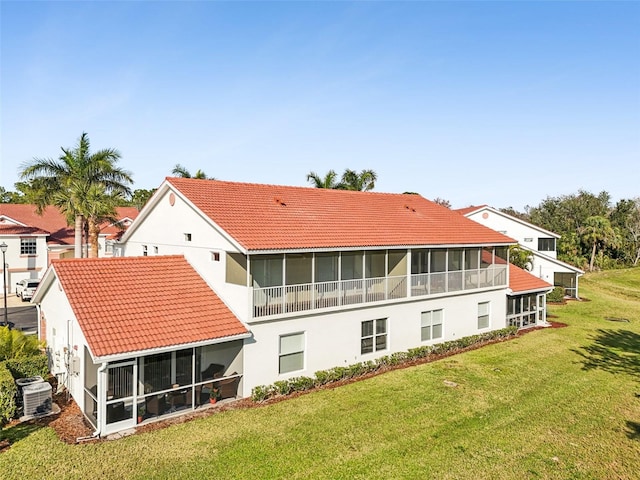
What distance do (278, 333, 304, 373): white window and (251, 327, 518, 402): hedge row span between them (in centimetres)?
53

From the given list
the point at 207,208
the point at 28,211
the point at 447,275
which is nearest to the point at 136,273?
the point at 207,208

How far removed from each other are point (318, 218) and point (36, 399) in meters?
12.2

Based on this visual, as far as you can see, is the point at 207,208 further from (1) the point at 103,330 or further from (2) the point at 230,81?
(2) the point at 230,81

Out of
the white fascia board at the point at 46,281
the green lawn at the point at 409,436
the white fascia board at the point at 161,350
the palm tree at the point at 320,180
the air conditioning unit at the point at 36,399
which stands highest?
the palm tree at the point at 320,180

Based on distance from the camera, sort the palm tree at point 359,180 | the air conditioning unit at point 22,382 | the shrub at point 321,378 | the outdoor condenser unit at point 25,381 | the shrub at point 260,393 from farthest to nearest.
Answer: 1. the palm tree at point 359,180
2. the shrub at point 321,378
3. the shrub at point 260,393
4. the outdoor condenser unit at point 25,381
5. the air conditioning unit at point 22,382

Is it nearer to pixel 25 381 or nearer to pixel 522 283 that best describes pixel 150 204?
pixel 25 381

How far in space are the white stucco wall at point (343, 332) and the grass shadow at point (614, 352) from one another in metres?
5.24

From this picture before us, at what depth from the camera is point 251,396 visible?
611 inches

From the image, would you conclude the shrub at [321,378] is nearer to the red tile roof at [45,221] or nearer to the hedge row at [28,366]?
the hedge row at [28,366]

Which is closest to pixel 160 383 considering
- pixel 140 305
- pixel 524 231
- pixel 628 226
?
pixel 140 305

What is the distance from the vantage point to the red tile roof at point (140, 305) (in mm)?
13223

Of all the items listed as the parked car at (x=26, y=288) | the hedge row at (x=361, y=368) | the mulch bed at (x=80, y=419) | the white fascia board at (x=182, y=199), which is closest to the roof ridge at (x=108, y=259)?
the white fascia board at (x=182, y=199)

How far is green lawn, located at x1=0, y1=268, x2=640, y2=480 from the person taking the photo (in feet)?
35.7

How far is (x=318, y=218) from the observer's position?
20078mm
